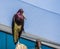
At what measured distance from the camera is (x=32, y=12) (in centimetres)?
235

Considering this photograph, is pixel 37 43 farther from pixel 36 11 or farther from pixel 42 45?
pixel 36 11

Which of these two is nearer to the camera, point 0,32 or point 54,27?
point 0,32

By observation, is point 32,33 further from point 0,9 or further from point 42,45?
point 0,9

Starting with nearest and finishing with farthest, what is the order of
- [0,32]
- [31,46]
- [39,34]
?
1. [0,32]
2. [31,46]
3. [39,34]

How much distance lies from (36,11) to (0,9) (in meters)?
0.36

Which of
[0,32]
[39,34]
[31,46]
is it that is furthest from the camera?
[39,34]

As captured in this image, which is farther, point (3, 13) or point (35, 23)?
point (35, 23)

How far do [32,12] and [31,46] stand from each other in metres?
0.29

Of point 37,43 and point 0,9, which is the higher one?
point 0,9

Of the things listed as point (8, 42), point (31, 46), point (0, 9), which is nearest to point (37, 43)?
point (31, 46)

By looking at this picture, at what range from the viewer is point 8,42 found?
2.10 m

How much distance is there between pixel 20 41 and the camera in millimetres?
2162

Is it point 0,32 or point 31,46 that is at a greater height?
point 0,32

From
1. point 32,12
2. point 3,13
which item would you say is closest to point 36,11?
point 32,12
